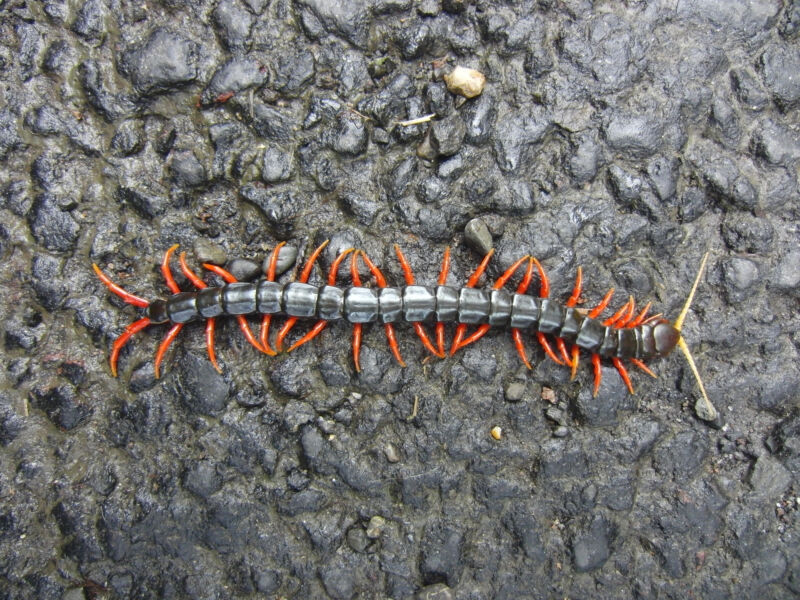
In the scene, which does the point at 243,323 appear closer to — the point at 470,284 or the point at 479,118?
the point at 470,284

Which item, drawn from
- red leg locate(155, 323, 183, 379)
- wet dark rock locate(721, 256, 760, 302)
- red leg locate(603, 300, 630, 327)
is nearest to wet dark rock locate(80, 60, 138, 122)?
red leg locate(155, 323, 183, 379)

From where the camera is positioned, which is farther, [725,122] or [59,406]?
[725,122]

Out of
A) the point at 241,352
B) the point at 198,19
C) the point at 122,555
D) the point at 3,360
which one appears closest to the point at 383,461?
the point at 241,352

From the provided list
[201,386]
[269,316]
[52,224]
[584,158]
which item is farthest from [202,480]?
[584,158]

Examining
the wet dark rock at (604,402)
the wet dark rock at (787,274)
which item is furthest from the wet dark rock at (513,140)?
the wet dark rock at (787,274)

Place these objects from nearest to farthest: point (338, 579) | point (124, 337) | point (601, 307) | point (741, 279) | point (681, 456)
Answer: point (338, 579), point (124, 337), point (681, 456), point (601, 307), point (741, 279)

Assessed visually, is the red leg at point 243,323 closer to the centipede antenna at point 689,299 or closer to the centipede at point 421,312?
the centipede at point 421,312

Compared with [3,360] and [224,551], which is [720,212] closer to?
[224,551]
